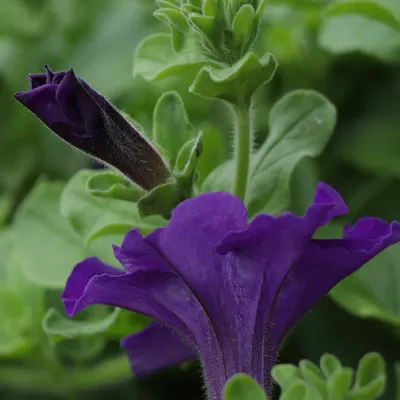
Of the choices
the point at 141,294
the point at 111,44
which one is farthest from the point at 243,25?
the point at 111,44

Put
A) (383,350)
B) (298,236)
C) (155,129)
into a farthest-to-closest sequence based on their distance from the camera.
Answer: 1. (383,350)
2. (155,129)
3. (298,236)

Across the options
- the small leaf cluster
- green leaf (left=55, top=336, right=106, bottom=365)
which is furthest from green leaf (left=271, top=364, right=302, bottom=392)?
green leaf (left=55, top=336, right=106, bottom=365)

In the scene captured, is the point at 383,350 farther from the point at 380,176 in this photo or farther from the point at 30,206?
the point at 30,206

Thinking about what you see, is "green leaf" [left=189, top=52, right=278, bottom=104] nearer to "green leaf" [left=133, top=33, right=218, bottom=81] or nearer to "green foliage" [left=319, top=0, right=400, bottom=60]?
"green leaf" [left=133, top=33, right=218, bottom=81]

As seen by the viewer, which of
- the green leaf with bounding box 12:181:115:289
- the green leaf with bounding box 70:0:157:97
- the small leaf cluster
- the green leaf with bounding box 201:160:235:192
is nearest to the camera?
the small leaf cluster

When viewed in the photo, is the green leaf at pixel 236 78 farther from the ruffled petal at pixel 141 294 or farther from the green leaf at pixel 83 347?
the green leaf at pixel 83 347

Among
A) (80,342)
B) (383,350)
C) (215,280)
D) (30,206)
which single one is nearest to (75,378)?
(80,342)

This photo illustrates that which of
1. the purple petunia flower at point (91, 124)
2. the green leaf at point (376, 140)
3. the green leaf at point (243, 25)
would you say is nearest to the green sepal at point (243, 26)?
the green leaf at point (243, 25)
